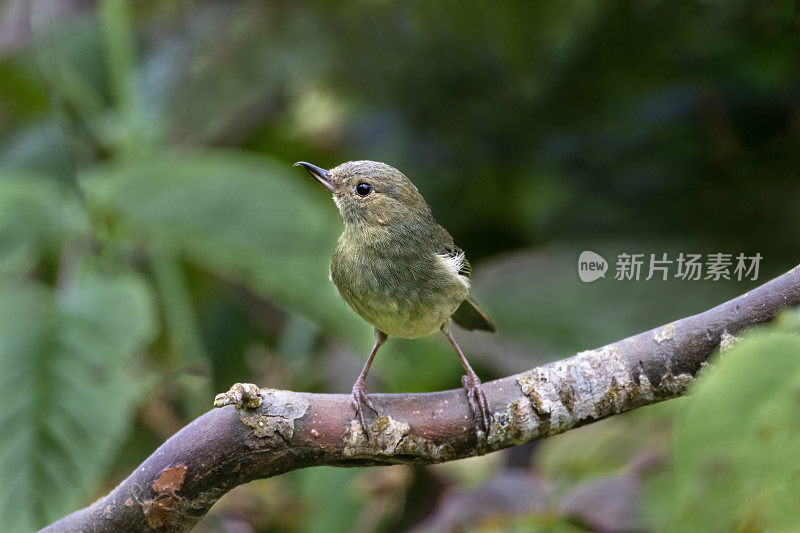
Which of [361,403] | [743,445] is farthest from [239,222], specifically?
[743,445]

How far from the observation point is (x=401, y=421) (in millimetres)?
1588

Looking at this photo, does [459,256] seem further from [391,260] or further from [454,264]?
[391,260]

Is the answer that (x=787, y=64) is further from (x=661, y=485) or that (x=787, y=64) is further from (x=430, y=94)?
(x=661, y=485)

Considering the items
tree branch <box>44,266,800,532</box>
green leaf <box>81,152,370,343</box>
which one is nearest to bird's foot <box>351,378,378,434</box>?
tree branch <box>44,266,800,532</box>

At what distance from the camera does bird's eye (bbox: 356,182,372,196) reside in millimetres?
1897

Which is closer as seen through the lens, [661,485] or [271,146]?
[661,485]

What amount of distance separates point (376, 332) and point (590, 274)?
3.42 feet

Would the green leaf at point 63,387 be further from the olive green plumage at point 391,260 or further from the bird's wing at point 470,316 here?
the bird's wing at point 470,316

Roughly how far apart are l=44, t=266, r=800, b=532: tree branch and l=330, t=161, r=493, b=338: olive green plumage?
0.27 metres

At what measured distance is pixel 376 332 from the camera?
2.27 m

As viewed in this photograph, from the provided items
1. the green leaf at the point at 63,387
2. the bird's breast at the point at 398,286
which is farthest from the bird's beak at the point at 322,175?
the green leaf at the point at 63,387

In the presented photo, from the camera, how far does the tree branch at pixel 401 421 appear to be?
1447mm

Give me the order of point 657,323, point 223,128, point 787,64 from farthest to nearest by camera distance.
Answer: point 223,128, point 787,64, point 657,323

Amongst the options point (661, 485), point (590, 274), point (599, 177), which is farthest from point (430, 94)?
point (661, 485)
